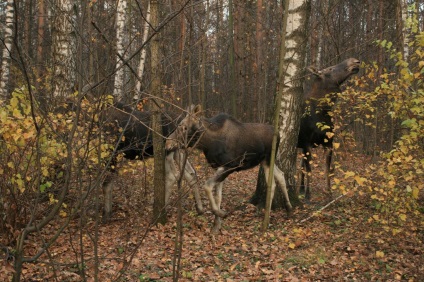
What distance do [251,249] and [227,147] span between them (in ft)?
6.26

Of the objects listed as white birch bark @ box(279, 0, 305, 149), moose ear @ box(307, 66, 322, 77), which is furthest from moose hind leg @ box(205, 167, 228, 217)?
moose ear @ box(307, 66, 322, 77)

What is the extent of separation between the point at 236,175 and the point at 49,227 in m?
7.07

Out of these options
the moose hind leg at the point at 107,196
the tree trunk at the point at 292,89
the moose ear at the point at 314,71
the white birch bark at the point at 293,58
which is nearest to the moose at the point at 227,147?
the tree trunk at the point at 292,89

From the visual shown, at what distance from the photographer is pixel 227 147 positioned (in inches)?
331

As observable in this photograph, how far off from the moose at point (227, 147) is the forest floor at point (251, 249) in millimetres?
672

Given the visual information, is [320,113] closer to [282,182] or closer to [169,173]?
[282,182]

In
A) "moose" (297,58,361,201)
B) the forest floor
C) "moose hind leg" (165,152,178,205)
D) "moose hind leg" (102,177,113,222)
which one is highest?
"moose" (297,58,361,201)

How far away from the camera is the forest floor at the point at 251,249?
6.41 m

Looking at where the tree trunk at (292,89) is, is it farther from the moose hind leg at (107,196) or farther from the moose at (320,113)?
the moose hind leg at (107,196)

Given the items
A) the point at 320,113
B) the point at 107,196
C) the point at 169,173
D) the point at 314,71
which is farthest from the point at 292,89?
the point at 107,196

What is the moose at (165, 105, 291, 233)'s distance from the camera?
26.7 feet

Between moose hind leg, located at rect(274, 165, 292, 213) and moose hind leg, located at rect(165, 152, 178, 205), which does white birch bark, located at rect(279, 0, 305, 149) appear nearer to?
moose hind leg, located at rect(274, 165, 292, 213)

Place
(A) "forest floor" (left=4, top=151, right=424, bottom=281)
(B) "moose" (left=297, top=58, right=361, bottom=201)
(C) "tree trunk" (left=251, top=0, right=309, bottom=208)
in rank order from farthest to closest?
(B) "moose" (left=297, top=58, right=361, bottom=201), (C) "tree trunk" (left=251, top=0, right=309, bottom=208), (A) "forest floor" (left=4, top=151, right=424, bottom=281)

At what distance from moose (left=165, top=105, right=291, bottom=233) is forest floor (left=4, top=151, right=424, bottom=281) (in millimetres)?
672
